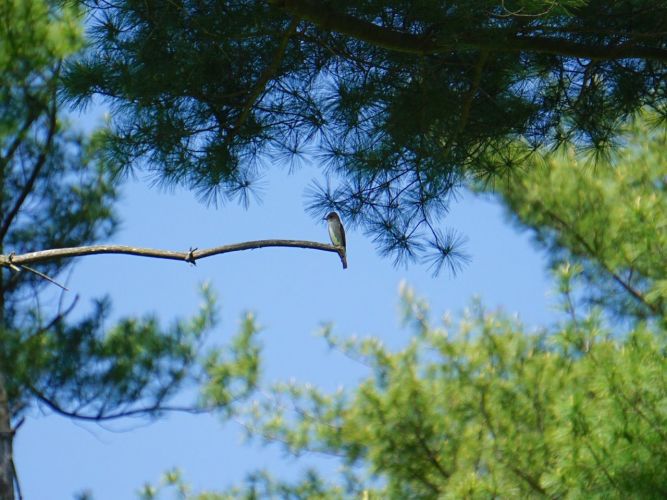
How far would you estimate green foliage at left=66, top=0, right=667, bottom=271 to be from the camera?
3.24 metres

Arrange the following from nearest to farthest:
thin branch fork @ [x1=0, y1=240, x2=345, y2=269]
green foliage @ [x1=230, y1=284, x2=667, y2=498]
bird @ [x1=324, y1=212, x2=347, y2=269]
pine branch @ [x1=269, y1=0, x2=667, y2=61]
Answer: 1. thin branch fork @ [x1=0, y1=240, x2=345, y2=269]
2. pine branch @ [x1=269, y1=0, x2=667, y2=61]
3. bird @ [x1=324, y1=212, x2=347, y2=269]
4. green foliage @ [x1=230, y1=284, x2=667, y2=498]

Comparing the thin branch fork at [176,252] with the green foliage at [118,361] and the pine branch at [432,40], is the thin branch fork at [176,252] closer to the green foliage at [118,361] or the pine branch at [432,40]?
the pine branch at [432,40]

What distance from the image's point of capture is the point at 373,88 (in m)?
3.57

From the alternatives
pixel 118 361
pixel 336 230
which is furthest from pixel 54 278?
pixel 336 230

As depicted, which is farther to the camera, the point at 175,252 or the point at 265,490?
the point at 265,490

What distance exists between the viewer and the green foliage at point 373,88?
3236 mm

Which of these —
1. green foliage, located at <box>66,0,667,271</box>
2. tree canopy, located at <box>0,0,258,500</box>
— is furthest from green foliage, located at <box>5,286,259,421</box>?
green foliage, located at <box>66,0,667,271</box>

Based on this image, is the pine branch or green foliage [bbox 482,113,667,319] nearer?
the pine branch

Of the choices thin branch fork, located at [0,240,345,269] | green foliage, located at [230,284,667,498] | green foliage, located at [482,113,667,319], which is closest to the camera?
thin branch fork, located at [0,240,345,269]

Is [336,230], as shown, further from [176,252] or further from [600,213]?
[600,213]

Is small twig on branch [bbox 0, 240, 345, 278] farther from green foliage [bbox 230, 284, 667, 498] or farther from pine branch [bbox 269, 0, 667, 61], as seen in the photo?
green foliage [bbox 230, 284, 667, 498]

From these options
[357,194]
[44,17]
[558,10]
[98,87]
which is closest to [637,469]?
[357,194]

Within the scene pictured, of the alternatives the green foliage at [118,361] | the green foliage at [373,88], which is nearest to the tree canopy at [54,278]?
the green foliage at [118,361]

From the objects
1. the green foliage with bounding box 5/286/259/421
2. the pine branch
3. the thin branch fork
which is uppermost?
the green foliage with bounding box 5/286/259/421
